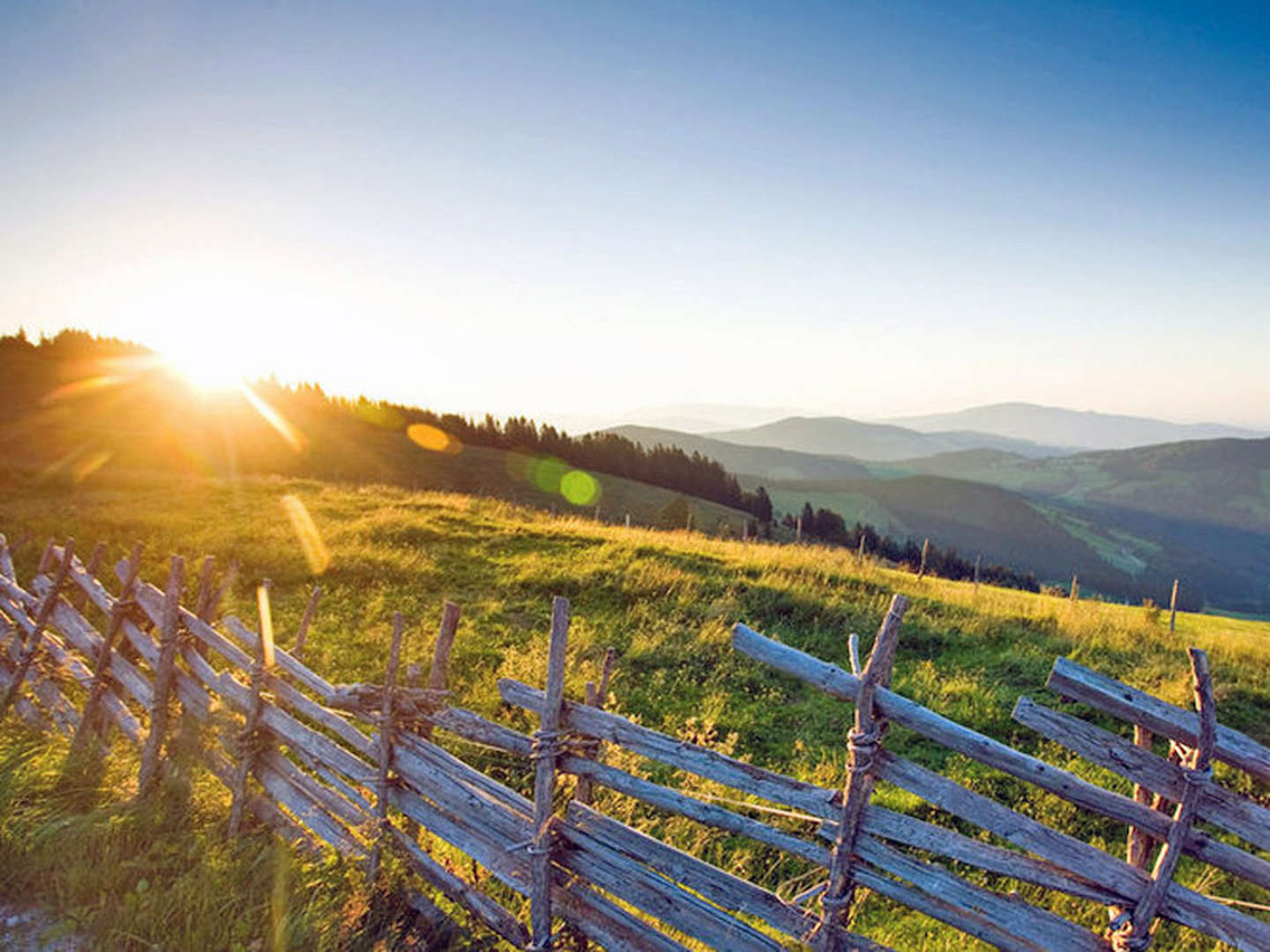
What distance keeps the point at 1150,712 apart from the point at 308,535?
18.7 m

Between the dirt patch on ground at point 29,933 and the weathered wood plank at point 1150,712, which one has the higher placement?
the weathered wood plank at point 1150,712

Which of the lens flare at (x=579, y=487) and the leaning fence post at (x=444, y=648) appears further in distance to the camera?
the lens flare at (x=579, y=487)

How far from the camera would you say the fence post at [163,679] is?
5730mm

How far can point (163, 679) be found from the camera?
5902mm

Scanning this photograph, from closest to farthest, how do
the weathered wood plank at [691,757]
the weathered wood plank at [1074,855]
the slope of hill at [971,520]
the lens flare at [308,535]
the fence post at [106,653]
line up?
1. the weathered wood plank at [1074,855]
2. the weathered wood plank at [691,757]
3. the fence post at [106,653]
4. the lens flare at [308,535]
5. the slope of hill at [971,520]

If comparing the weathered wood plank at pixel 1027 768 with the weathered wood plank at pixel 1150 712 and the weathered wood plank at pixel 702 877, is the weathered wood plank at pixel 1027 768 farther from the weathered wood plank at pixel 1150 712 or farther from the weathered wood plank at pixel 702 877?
the weathered wood plank at pixel 702 877

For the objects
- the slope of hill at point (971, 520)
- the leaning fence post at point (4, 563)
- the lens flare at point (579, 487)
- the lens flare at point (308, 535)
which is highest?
the leaning fence post at point (4, 563)

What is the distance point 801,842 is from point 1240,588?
232767 mm

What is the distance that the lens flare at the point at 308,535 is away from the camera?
49.8ft

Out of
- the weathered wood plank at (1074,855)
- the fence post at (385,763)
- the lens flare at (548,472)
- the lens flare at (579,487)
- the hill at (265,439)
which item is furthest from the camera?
the lens flare at (548,472)

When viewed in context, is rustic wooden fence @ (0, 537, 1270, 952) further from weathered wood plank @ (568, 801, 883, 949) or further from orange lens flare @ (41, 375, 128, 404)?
orange lens flare @ (41, 375, 128, 404)

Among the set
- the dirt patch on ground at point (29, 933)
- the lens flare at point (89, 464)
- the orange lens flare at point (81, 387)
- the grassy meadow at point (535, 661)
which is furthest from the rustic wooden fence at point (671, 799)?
the orange lens flare at point (81, 387)

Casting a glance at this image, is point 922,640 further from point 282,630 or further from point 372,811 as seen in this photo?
point 282,630

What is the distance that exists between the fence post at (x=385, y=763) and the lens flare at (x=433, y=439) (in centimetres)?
6113
